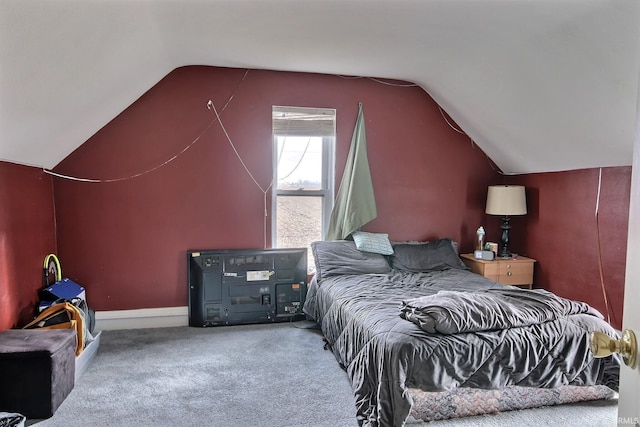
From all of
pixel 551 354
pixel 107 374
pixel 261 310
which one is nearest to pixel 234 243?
pixel 261 310

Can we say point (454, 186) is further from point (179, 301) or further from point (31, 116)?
point (31, 116)

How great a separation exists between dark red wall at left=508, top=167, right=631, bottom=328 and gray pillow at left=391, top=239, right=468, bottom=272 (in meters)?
0.76

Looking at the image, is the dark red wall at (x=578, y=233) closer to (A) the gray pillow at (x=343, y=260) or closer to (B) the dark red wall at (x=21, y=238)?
(A) the gray pillow at (x=343, y=260)

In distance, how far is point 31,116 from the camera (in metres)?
2.19

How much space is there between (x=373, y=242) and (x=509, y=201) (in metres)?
1.33

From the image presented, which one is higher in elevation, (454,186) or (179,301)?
(454,186)

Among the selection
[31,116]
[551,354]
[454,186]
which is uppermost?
[31,116]

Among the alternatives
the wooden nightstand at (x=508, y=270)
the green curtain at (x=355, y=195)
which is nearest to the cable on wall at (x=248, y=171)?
the green curtain at (x=355, y=195)

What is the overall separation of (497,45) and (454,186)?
1709mm

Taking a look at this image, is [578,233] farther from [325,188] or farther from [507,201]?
[325,188]

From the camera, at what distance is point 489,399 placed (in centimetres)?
209

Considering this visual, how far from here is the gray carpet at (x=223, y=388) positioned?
2049mm

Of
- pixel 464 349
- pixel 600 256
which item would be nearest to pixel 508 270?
pixel 600 256

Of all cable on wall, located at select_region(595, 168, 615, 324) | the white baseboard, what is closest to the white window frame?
the white baseboard
